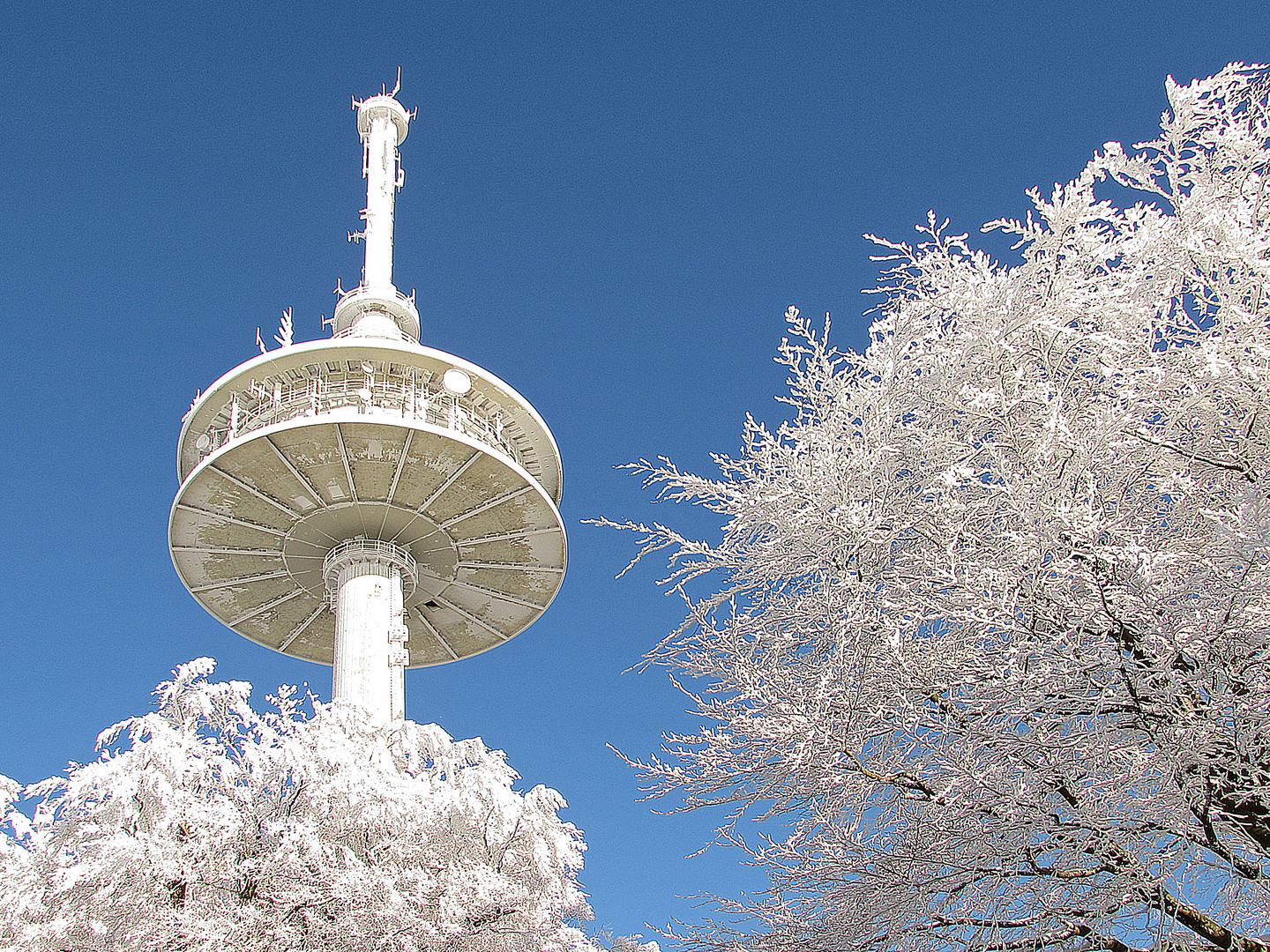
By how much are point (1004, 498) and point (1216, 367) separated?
199cm

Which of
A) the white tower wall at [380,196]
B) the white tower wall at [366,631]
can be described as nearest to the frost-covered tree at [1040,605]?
the white tower wall at [366,631]

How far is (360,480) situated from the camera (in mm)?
25578

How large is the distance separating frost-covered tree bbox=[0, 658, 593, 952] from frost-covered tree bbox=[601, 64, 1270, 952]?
199 inches

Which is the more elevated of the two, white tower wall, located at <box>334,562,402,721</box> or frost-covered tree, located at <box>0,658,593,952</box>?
white tower wall, located at <box>334,562,402,721</box>

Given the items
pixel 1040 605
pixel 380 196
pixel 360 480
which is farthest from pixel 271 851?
pixel 380 196

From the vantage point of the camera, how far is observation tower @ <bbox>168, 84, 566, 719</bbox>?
81.5ft

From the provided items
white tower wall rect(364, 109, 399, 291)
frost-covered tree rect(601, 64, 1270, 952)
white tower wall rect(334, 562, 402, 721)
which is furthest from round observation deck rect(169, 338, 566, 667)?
frost-covered tree rect(601, 64, 1270, 952)

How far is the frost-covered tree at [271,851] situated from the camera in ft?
42.7

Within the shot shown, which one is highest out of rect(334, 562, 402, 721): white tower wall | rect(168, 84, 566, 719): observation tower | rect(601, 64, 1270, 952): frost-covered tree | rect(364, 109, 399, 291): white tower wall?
rect(364, 109, 399, 291): white tower wall

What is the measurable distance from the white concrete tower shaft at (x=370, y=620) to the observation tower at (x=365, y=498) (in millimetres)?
40

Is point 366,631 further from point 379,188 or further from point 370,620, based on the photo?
point 379,188

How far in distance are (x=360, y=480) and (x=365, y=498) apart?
636mm

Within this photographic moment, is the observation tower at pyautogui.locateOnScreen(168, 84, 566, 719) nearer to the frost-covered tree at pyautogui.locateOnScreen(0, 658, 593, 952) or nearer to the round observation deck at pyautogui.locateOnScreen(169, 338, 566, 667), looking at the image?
the round observation deck at pyautogui.locateOnScreen(169, 338, 566, 667)

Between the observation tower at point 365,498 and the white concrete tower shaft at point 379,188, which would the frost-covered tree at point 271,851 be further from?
the white concrete tower shaft at point 379,188
